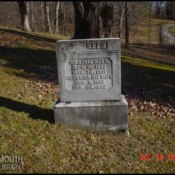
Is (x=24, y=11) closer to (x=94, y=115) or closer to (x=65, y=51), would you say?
(x=65, y=51)

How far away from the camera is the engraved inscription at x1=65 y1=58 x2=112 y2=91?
20.2ft

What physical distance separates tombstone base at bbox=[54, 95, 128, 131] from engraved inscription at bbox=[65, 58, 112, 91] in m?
0.35

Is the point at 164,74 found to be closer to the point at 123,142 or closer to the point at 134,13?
the point at 123,142

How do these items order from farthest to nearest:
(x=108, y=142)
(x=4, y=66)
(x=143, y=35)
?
1. (x=143, y=35)
2. (x=4, y=66)
3. (x=108, y=142)

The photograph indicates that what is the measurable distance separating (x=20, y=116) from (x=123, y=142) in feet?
7.37

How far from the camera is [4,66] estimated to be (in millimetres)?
10391

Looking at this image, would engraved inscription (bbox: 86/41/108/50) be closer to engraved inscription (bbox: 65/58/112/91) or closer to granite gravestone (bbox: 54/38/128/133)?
granite gravestone (bbox: 54/38/128/133)

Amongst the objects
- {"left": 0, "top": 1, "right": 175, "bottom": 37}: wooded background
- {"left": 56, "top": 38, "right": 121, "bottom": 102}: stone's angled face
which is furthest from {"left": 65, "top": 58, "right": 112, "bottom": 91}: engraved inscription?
{"left": 0, "top": 1, "right": 175, "bottom": 37}: wooded background

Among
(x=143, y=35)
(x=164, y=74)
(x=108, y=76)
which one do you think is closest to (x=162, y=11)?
(x=143, y=35)

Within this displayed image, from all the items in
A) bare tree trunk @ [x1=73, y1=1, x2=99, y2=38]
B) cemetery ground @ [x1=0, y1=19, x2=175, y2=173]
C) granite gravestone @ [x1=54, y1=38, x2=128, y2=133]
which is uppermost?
bare tree trunk @ [x1=73, y1=1, x2=99, y2=38]

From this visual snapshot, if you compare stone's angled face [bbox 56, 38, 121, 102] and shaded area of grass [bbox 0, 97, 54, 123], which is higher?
stone's angled face [bbox 56, 38, 121, 102]
